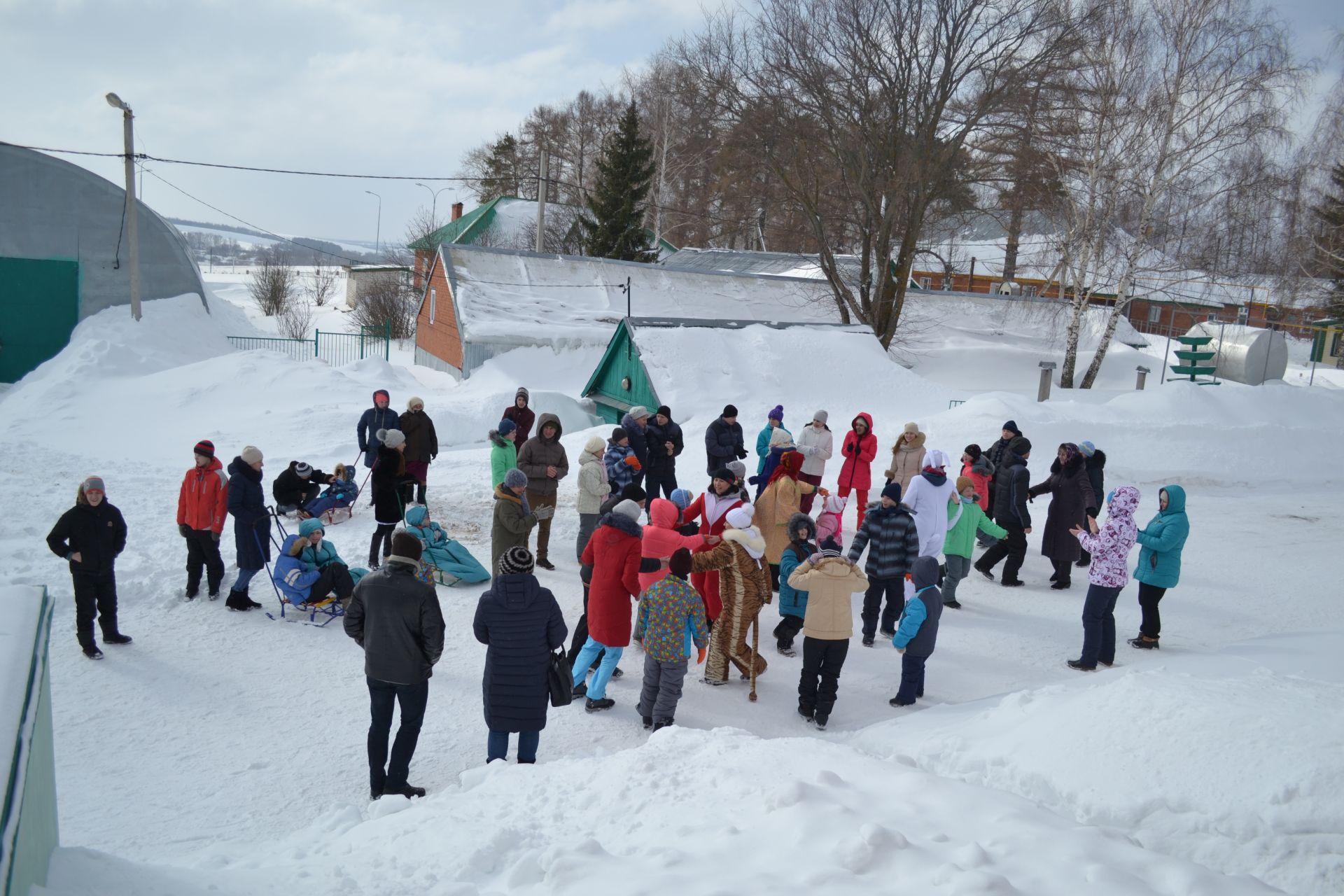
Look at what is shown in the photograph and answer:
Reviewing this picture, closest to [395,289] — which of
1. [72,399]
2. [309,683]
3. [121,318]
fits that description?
[121,318]

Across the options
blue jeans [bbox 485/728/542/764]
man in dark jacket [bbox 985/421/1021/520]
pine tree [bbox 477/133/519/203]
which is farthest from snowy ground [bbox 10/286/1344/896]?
pine tree [bbox 477/133/519/203]

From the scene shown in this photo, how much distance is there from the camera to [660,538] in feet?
19.7

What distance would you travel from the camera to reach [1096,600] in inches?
267

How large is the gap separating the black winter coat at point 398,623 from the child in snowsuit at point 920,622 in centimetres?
309

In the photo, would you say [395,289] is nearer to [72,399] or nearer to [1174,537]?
[72,399]

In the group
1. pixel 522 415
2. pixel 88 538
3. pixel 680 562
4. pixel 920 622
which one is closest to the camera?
pixel 680 562

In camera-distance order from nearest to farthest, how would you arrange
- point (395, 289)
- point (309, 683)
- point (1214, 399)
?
point (309, 683), point (1214, 399), point (395, 289)

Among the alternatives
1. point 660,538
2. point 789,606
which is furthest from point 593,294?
point 660,538

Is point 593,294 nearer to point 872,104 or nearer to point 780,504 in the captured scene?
point 872,104

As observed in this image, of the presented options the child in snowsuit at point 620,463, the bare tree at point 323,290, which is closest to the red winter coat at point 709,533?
the child in snowsuit at point 620,463

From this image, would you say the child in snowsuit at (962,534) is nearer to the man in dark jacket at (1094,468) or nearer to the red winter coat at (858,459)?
the man in dark jacket at (1094,468)

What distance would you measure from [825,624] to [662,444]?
4473 millimetres

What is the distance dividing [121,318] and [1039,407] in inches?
825

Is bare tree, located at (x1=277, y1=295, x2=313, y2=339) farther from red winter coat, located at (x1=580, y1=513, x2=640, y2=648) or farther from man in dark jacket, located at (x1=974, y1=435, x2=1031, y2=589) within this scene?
red winter coat, located at (x1=580, y1=513, x2=640, y2=648)
